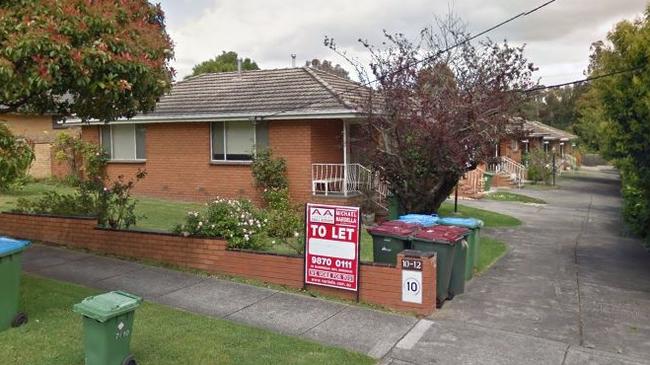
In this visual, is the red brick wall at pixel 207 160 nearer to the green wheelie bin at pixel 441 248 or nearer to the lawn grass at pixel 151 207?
the lawn grass at pixel 151 207

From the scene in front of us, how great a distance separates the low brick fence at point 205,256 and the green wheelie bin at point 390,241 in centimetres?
57

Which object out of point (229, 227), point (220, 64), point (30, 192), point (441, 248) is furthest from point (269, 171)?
point (220, 64)

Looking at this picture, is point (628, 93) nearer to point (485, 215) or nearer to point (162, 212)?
point (485, 215)

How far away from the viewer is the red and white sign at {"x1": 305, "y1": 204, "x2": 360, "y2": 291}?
723 cm

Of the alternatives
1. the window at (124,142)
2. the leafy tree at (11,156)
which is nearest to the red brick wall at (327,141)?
the window at (124,142)

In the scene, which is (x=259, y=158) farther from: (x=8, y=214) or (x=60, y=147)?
(x=60, y=147)

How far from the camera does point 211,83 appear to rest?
20.3 metres

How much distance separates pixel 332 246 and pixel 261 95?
1106 centimetres

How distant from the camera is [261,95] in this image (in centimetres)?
1767

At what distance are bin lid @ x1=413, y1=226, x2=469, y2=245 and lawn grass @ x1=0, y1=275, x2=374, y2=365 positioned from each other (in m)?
2.31

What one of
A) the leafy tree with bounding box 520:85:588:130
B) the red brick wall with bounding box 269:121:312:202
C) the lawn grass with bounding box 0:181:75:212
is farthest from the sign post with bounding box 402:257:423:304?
the leafy tree with bounding box 520:85:588:130

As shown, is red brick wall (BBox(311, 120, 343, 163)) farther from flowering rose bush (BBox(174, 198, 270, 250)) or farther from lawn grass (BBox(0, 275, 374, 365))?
lawn grass (BBox(0, 275, 374, 365))

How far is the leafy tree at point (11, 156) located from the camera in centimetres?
541

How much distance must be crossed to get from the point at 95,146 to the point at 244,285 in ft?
46.1
